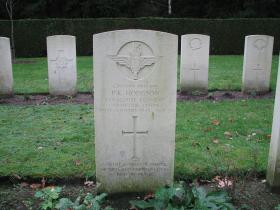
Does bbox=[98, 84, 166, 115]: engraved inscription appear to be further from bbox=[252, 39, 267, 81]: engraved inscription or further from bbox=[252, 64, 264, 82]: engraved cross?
bbox=[252, 64, 264, 82]: engraved cross

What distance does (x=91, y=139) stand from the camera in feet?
19.6

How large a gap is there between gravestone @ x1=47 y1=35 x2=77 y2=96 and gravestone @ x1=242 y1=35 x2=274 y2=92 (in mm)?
4292

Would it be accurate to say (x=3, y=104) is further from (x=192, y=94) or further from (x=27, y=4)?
(x=27, y=4)

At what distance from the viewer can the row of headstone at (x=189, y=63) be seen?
357 inches

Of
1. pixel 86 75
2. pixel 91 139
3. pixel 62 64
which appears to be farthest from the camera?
pixel 86 75

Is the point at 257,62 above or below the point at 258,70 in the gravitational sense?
above

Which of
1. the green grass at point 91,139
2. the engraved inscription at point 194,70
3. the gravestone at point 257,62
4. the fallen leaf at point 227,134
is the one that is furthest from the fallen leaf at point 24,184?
the gravestone at point 257,62

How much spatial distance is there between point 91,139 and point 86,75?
6964mm

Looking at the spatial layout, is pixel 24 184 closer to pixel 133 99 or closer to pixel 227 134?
pixel 133 99

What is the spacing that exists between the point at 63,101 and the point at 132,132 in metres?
5.27

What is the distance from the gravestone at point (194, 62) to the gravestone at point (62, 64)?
2.73 metres

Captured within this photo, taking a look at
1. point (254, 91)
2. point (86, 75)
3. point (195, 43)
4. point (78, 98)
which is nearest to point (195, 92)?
point (195, 43)

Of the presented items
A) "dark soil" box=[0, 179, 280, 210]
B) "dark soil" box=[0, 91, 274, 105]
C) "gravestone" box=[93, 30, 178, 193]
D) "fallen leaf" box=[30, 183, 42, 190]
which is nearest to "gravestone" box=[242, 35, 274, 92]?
"dark soil" box=[0, 91, 274, 105]

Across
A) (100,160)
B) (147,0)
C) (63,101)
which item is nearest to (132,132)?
(100,160)
